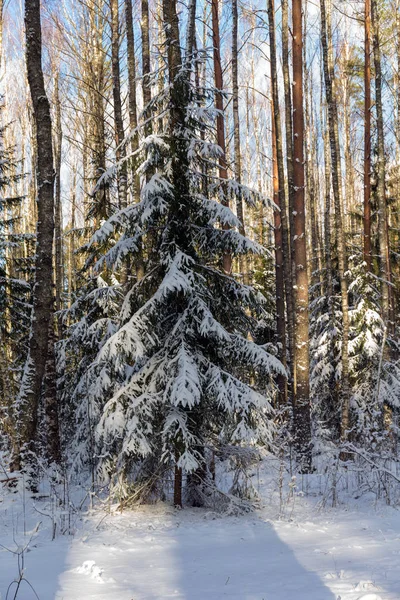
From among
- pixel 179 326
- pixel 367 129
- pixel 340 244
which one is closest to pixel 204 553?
pixel 179 326

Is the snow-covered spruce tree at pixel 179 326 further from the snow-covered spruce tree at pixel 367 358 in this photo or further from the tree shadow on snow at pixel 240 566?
the snow-covered spruce tree at pixel 367 358

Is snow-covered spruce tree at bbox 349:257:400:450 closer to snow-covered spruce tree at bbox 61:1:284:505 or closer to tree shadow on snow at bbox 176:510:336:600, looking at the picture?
snow-covered spruce tree at bbox 61:1:284:505

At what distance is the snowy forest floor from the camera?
11.8ft

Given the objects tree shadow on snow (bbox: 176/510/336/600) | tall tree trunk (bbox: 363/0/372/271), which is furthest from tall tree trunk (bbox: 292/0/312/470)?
tall tree trunk (bbox: 363/0/372/271)

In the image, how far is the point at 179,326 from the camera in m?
6.44

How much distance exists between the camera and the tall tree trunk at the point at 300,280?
28.8 feet

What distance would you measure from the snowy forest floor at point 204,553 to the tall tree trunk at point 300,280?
5.70 feet

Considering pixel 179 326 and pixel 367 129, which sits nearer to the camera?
pixel 179 326

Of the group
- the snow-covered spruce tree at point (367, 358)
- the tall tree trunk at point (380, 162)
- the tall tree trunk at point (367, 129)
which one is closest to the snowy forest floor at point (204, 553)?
the snow-covered spruce tree at point (367, 358)

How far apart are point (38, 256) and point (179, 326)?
8.56ft

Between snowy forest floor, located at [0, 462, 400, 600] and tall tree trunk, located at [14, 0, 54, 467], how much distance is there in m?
1.27

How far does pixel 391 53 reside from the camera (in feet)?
60.9

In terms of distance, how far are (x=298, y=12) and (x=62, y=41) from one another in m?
11.4

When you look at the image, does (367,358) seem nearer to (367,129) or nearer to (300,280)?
(300,280)
